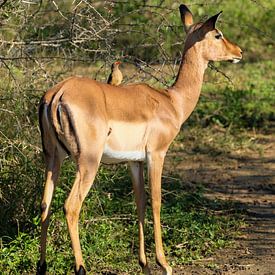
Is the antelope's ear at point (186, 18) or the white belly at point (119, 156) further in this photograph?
the antelope's ear at point (186, 18)

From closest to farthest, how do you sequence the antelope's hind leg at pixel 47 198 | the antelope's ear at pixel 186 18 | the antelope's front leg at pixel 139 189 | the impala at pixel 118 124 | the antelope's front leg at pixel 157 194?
the impala at pixel 118 124 < the antelope's hind leg at pixel 47 198 < the antelope's front leg at pixel 157 194 < the antelope's front leg at pixel 139 189 < the antelope's ear at pixel 186 18

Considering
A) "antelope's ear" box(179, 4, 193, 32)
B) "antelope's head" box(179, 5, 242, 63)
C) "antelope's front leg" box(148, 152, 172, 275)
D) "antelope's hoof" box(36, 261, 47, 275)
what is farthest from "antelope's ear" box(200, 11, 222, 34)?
"antelope's hoof" box(36, 261, 47, 275)

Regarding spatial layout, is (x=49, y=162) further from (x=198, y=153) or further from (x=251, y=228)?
(x=198, y=153)

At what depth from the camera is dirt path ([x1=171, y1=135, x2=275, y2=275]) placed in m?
6.22

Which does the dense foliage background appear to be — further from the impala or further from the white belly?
the white belly

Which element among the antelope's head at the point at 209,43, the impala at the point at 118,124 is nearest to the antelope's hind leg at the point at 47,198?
the impala at the point at 118,124

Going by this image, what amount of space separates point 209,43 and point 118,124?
1.12 meters

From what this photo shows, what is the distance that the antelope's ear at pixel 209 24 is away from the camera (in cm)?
621

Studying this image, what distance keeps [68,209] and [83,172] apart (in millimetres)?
245

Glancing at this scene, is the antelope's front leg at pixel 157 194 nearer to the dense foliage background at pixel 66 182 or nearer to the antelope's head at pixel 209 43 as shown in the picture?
the dense foliage background at pixel 66 182

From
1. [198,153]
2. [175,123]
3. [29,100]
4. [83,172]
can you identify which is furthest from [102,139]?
[198,153]

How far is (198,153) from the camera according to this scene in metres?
9.51

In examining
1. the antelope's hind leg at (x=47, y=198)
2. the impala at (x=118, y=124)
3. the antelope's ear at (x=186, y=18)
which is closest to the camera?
the impala at (x=118, y=124)

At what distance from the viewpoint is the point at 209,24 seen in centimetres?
625
